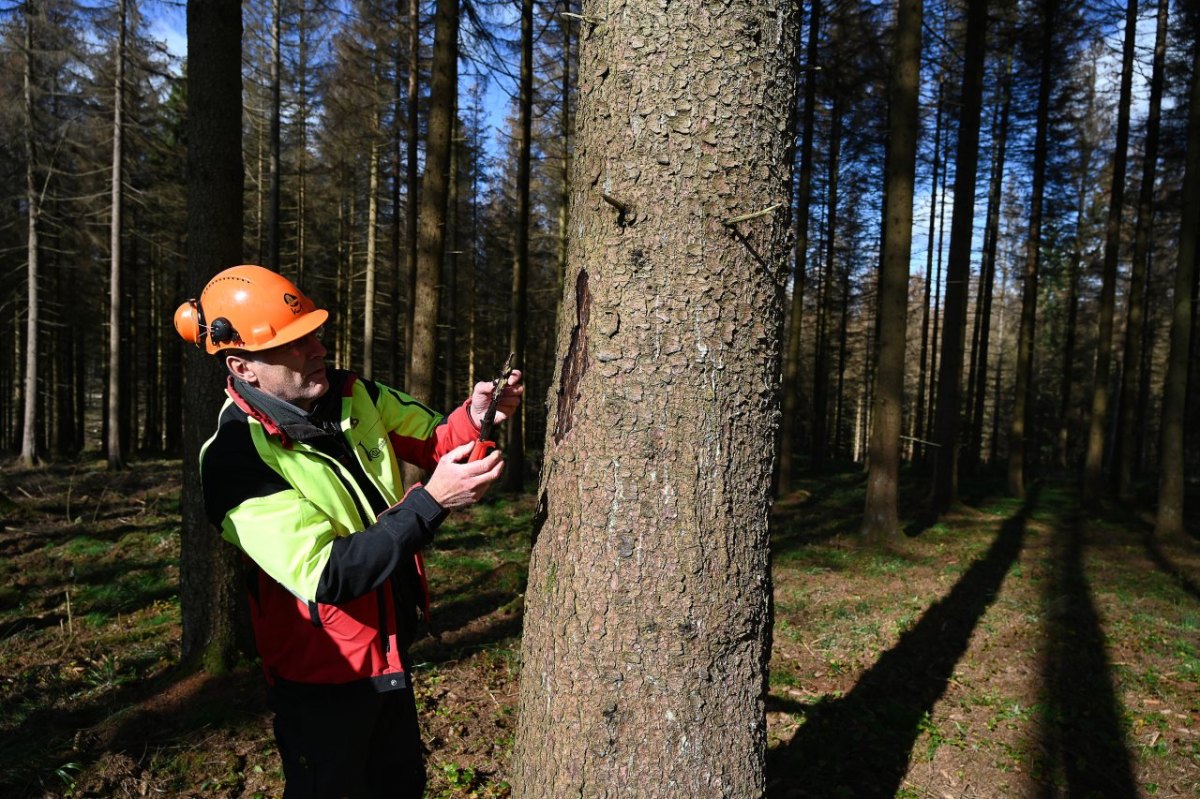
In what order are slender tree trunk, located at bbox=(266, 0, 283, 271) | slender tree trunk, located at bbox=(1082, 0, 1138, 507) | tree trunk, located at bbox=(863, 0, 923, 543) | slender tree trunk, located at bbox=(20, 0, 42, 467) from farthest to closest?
slender tree trunk, located at bbox=(20, 0, 42, 467)
slender tree trunk, located at bbox=(266, 0, 283, 271)
slender tree trunk, located at bbox=(1082, 0, 1138, 507)
tree trunk, located at bbox=(863, 0, 923, 543)

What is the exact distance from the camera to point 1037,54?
1372cm

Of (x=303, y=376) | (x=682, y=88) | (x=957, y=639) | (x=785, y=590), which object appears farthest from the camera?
(x=785, y=590)

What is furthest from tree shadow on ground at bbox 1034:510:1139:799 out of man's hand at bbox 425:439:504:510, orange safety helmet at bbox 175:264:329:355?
orange safety helmet at bbox 175:264:329:355

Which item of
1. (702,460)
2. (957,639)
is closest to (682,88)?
(702,460)

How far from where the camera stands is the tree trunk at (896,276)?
852 centimetres

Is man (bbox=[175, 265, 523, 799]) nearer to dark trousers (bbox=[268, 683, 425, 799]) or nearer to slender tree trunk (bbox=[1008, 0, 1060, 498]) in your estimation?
dark trousers (bbox=[268, 683, 425, 799])

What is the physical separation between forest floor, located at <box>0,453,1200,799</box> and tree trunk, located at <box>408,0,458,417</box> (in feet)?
7.79

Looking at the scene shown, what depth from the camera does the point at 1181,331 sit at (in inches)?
365

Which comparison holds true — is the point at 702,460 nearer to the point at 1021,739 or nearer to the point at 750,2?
the point at 750,2

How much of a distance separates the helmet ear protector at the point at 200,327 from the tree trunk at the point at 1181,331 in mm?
11942

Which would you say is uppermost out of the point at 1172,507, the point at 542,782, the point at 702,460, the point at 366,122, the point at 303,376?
the point at 366,122

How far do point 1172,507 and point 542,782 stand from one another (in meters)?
11.7

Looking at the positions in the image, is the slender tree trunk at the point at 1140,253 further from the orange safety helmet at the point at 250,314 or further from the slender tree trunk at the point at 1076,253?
the orange safety helmet at the point at 250,314

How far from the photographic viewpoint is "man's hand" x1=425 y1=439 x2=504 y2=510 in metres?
1.84
